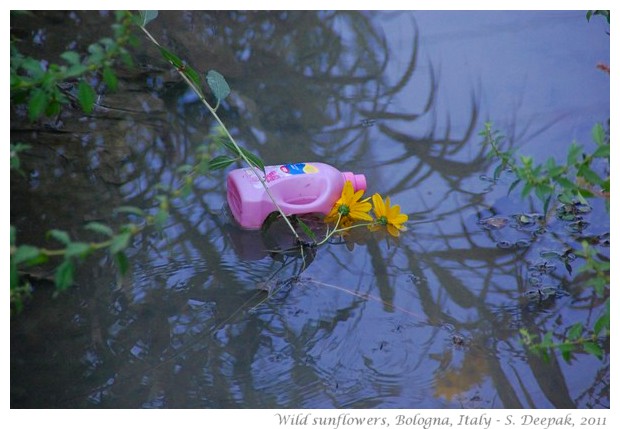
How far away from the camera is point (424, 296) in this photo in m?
1.84

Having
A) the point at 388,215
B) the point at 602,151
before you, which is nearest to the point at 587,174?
the point at 602,151

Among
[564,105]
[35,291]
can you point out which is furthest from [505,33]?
[35,291]

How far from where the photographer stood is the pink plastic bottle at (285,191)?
203 centimetres

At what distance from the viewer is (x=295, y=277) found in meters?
1.89

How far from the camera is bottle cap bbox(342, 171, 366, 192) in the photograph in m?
2.13

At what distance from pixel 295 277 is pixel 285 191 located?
278 millimetres

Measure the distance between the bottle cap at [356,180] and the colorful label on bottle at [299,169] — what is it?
85 mm

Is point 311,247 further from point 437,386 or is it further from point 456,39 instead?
point 456,39

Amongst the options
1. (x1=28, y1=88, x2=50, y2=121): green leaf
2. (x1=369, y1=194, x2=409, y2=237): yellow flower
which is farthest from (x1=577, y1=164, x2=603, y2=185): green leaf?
(x1=28, y1=88, x2=50, y2=121): green leaf

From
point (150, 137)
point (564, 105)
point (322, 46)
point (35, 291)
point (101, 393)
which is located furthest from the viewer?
point (322, 46)

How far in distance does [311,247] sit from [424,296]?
1.05 feet

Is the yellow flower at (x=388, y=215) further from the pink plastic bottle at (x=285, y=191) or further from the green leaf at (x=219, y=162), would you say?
the green leaf at (x=219, y=162)

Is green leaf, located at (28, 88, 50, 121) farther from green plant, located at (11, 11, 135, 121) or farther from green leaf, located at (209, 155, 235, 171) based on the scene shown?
green leaf, located at (209, 155, 235, 171)

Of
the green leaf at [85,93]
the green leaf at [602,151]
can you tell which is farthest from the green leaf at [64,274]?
the green leaf at [602,151]
